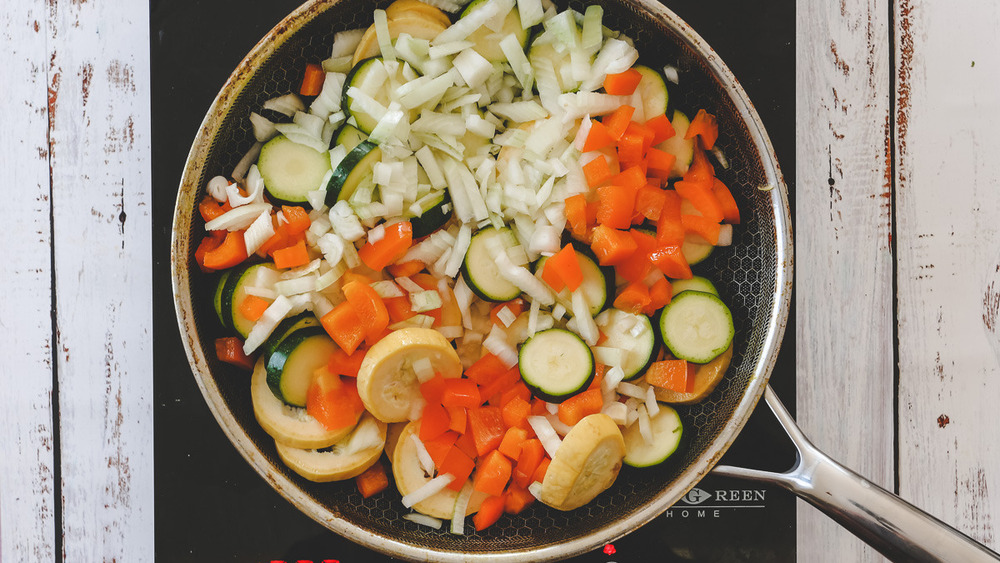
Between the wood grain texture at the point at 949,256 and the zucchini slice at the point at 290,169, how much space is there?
127 centimetres

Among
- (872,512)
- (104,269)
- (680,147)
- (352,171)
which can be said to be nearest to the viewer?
(872,512)

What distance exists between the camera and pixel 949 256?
58.1 inches

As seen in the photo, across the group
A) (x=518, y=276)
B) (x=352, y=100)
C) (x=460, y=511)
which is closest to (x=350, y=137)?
(x=352, y=100)

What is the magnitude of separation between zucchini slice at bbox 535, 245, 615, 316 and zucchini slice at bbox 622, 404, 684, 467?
0.25 meters

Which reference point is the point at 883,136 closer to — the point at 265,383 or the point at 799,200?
the point at 799,200

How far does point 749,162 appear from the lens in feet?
4.09

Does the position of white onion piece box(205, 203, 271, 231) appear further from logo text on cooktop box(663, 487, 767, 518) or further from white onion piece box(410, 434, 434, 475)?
logo text on cooktop box(663, 487, 767, 518)

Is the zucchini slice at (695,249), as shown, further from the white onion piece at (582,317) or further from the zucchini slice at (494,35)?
the zucchini slice at (494,35)

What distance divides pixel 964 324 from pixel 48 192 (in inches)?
82.0

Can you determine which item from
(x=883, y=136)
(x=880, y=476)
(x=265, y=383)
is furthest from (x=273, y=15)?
(x=880, y=476)

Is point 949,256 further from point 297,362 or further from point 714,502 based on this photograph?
point 297,362

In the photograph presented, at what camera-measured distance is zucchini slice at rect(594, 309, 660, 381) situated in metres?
1.25

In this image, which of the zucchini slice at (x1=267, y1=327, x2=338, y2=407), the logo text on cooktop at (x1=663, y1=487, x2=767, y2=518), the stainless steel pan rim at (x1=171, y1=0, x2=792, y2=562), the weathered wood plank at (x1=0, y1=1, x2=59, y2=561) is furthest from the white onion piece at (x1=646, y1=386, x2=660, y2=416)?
the weathered wood plank at (x1=0, y1=1, x2=59, y2=561)

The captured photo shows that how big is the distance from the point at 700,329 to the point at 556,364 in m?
0.29
